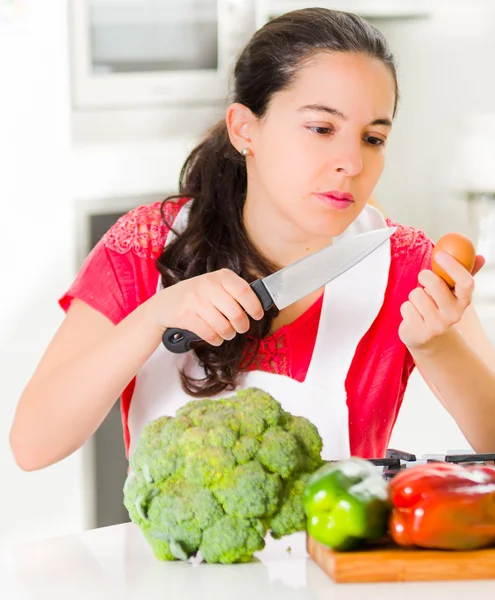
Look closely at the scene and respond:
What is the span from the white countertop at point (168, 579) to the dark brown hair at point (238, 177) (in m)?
0.47

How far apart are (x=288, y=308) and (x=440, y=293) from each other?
415 mm

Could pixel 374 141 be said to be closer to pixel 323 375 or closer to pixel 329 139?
pixel 329 139

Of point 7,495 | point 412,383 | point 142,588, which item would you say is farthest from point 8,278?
point 142,588

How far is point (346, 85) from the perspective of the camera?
1329 millimetres

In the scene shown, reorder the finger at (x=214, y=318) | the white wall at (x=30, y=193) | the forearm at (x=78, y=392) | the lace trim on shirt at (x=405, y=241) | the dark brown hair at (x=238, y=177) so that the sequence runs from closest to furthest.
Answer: the finger at (x=214, y=318), the forearm at (x=78, y=392), the dark brown hair at (x=238, y=177), the lace trim on shirt at (x=405, y=241), the white wall at (x=30, y=193)

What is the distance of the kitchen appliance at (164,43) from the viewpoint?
248cm

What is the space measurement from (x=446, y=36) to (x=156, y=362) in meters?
1.44

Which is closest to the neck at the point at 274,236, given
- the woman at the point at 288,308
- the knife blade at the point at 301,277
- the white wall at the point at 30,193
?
the woman at the point at 288,308

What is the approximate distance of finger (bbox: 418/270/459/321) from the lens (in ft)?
3.87

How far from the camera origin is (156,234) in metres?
1.58

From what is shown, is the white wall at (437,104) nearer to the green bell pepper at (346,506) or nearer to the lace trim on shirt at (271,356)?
the lace trim on shirt at (271,356)

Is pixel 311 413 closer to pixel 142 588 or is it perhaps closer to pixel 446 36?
pixel 142 588

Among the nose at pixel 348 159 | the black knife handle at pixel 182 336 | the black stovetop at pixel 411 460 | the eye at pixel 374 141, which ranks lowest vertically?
the black stovetop at pixel 411 460

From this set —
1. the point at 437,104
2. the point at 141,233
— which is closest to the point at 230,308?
the point at 141,233
